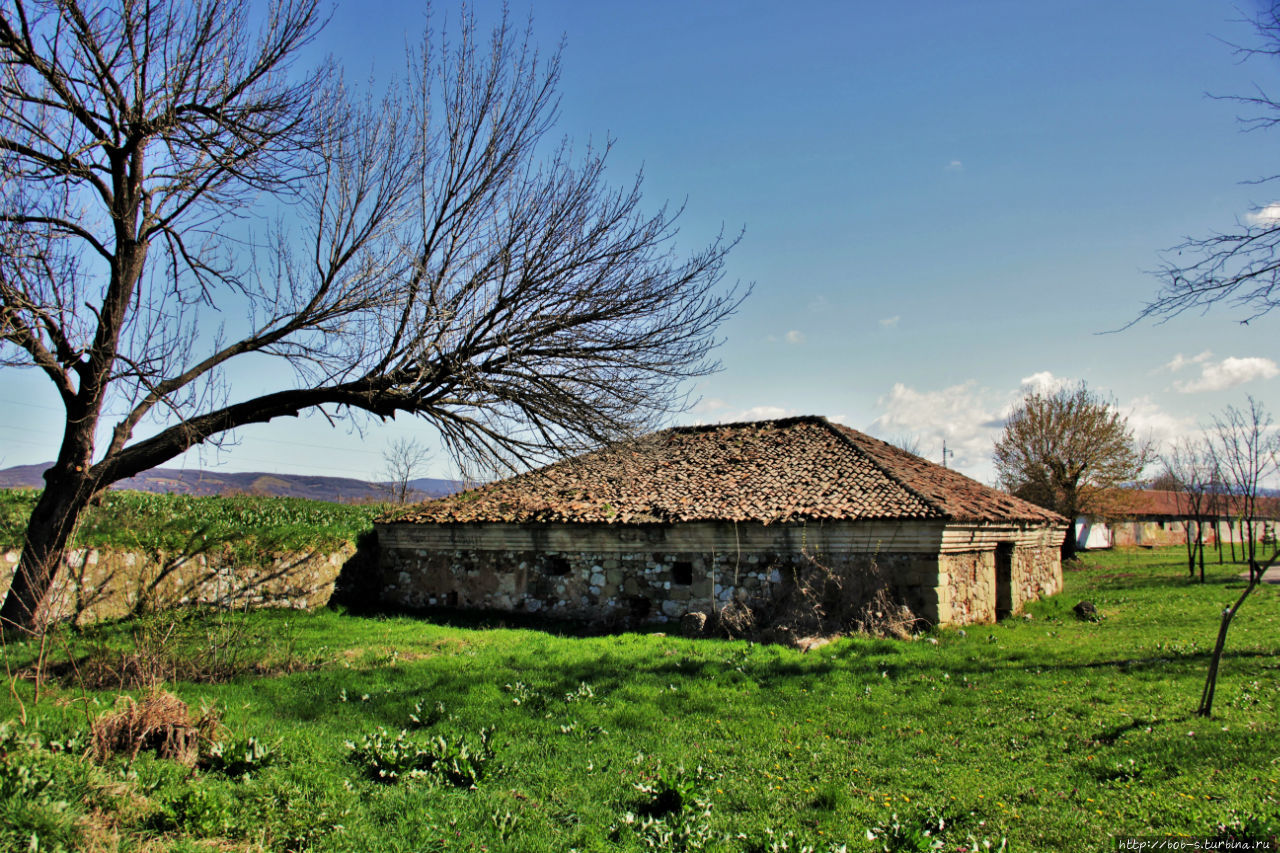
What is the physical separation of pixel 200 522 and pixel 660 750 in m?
11.7

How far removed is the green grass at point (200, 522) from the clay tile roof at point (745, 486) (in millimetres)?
2237

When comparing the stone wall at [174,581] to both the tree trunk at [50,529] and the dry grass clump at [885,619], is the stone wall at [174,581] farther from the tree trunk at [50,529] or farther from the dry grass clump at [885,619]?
the dry grass clump at [885,619]

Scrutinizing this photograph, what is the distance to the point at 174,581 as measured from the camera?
12.6 metres

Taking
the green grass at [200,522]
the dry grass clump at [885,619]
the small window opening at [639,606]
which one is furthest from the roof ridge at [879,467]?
the green grass at [200,522]

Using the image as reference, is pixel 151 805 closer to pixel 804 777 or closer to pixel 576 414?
pixel 804 777

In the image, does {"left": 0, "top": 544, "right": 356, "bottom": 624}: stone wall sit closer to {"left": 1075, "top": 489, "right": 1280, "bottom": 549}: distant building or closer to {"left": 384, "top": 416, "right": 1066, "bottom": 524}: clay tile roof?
{"left": 384, "top": 416, "right": 1066, "bottom": 524}: clay tile roof

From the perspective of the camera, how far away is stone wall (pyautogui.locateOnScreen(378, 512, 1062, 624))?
1207 centimetres

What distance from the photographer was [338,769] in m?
5.42

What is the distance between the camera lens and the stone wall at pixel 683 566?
12.1m

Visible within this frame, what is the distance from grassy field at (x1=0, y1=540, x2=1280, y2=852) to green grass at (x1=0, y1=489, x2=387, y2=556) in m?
2.27

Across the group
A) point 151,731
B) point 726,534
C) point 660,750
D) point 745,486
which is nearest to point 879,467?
point 745,486

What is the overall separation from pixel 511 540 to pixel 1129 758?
38.5 feet

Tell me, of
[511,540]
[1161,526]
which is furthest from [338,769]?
[1161,526]

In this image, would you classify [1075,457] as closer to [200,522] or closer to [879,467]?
[879,467]
